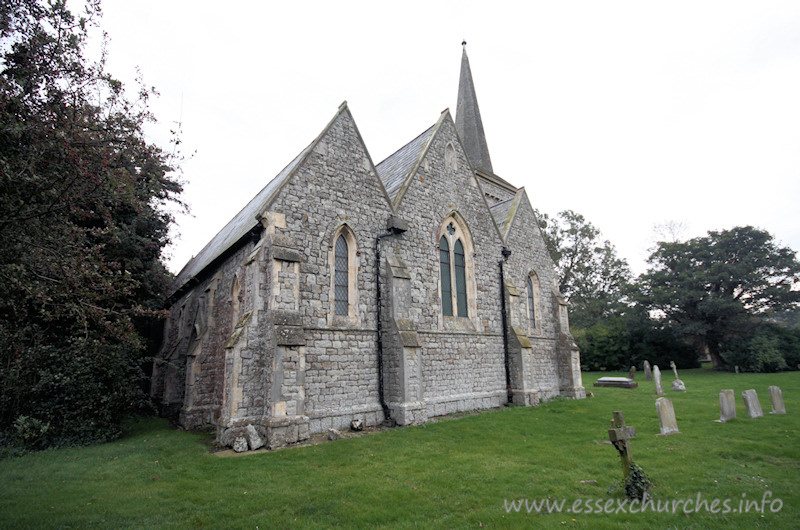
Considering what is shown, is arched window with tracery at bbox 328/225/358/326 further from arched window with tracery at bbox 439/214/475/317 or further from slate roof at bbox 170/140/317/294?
arched window with tracery at bbox 439/214/475/317

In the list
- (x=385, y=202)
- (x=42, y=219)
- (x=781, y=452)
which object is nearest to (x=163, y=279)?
(x=385, y=202)

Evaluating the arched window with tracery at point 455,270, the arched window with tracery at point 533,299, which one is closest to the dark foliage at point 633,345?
the arched window with tracery at point 533,299

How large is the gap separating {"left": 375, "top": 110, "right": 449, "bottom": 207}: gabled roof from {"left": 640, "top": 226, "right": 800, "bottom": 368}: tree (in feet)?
90.9

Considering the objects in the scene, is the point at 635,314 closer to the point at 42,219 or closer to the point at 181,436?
the point at 181,436

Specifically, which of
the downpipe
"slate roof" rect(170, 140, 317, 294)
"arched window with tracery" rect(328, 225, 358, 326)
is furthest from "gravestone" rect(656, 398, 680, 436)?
"slate roof" rect(170, 140, 317, 294)

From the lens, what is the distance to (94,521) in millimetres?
5727

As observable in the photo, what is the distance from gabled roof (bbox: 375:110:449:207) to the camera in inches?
581

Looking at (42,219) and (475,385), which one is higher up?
(42,219)

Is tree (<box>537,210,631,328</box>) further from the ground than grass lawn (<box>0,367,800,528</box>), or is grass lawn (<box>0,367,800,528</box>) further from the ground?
tree (<box>537,210,631,328</box>)

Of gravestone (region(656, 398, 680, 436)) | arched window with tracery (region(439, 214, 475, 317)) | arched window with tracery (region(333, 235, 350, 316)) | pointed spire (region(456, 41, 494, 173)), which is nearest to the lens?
gravestone (region(656, 398, 680, 436))

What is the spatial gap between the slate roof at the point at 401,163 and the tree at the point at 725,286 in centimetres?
2770

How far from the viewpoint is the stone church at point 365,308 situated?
10.5m

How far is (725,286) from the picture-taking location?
107ft

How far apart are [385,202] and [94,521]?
10.4m
